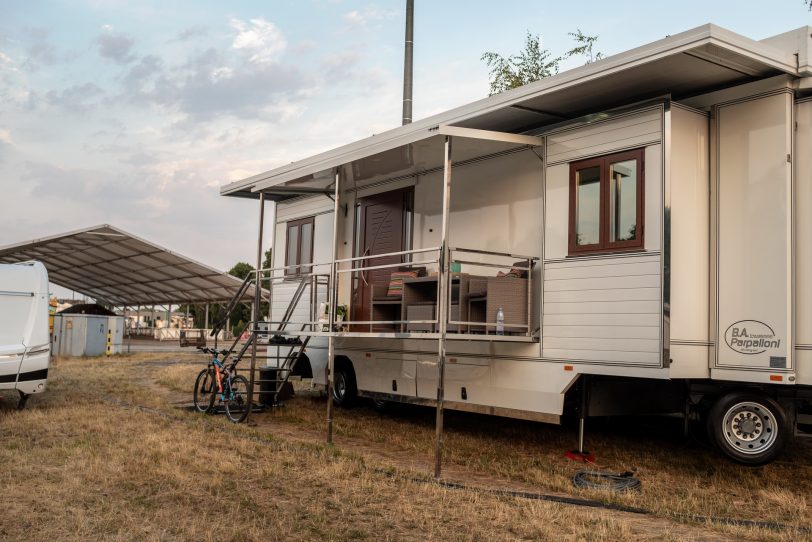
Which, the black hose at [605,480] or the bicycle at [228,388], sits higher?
the bicycle at [228,388]

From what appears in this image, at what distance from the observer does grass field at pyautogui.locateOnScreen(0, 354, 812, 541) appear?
5.59 meters

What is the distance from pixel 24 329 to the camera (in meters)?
11.5

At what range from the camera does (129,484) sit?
22.3 feet

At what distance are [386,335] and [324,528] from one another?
10.6 feet

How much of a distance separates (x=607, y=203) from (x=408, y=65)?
887 cm

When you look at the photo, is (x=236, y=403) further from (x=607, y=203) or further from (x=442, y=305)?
(x=607, y=203)

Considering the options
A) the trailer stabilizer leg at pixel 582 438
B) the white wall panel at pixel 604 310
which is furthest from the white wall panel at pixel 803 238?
the trailer stabilizer leg at pixel 582 438

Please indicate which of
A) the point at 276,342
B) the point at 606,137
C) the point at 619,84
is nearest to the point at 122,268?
the point at 276,342

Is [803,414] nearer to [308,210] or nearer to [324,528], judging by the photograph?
[324,528]

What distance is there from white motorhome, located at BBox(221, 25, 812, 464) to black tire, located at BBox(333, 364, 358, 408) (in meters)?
2.71

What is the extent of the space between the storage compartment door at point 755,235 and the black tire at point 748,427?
0.33 metres

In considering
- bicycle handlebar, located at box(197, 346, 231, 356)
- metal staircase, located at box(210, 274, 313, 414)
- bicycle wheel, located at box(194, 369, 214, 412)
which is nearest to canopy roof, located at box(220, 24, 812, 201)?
metal staircase, located at box(210, 274, 313, 414)

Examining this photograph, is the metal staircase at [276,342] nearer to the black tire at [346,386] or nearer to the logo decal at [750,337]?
the black tire at [346,386]

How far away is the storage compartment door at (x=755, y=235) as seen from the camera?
23.2 ft
